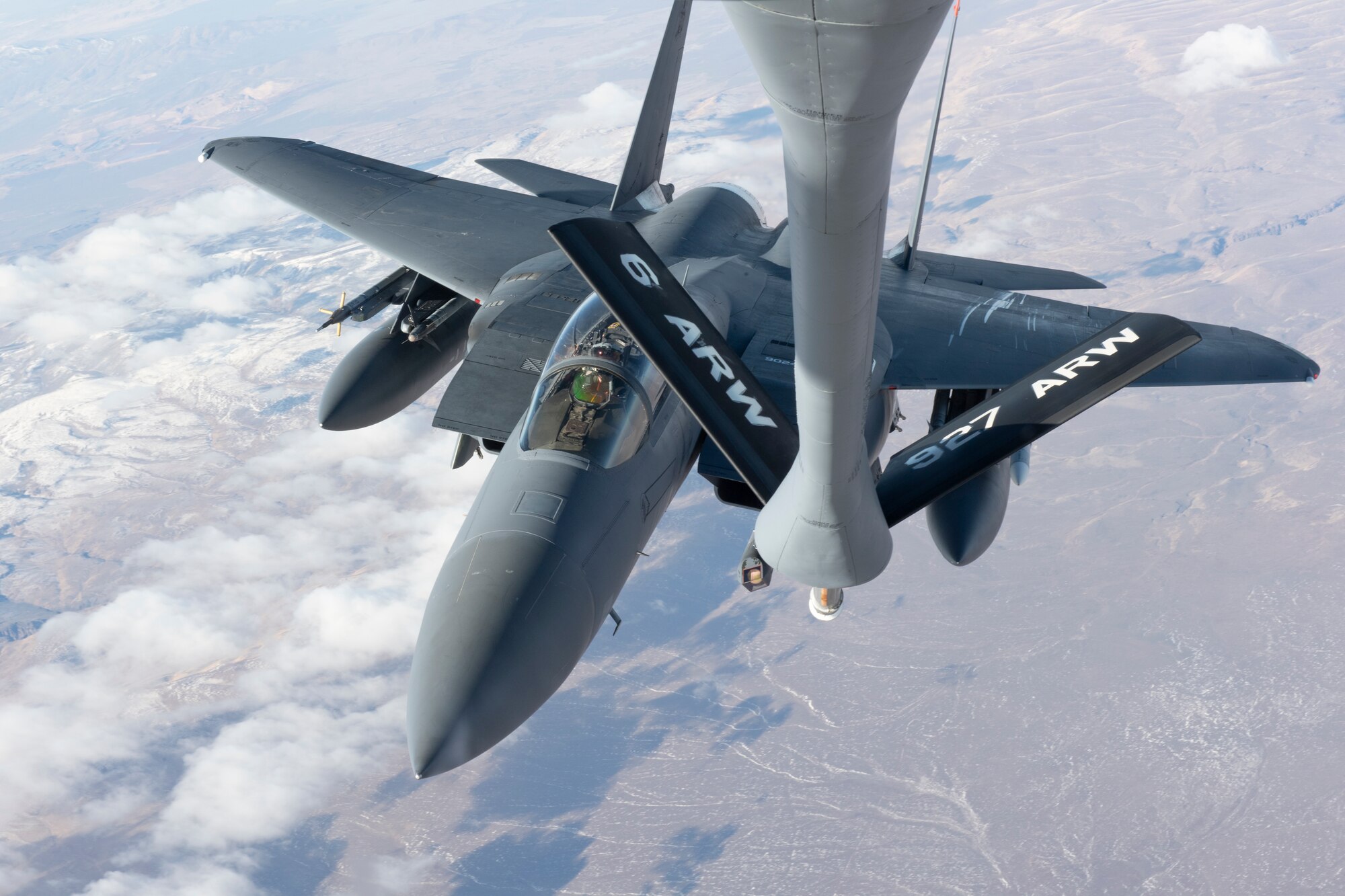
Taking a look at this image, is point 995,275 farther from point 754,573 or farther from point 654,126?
point 754,573

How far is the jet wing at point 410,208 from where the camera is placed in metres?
18.9

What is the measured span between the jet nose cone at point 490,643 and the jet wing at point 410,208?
8758 mm

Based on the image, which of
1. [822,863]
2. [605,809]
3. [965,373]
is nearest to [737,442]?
[965,373]

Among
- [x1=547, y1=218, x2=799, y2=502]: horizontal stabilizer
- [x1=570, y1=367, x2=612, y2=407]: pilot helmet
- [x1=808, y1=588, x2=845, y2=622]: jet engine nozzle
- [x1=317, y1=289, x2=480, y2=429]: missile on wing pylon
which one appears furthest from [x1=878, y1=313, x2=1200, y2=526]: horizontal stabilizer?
[x1=317, y1=289, x2=480, y2=429]: missile on wing pylon

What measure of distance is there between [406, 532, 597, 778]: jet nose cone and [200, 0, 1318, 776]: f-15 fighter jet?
29 mm

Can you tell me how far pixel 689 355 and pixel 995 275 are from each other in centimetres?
1380

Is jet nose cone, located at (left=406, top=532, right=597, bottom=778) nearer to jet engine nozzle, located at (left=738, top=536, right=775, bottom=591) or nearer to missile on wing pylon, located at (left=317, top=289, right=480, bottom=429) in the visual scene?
jet engine nozzle, located at (left=738, top=536, right=775, bottom=591)

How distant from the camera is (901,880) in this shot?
156 m

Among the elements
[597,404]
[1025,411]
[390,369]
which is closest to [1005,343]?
[597,404]

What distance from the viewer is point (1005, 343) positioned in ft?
53.1

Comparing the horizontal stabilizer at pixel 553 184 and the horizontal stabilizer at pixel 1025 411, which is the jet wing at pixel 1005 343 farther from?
the horizontal stabilizer at pixel 553 184

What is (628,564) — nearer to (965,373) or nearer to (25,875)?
(965,373)

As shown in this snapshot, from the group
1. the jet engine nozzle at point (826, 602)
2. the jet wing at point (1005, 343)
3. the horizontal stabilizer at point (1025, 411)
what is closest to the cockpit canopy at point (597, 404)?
the jet engine nozzle at point (826, 602)

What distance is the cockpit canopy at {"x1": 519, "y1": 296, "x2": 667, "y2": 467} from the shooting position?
1118cm
